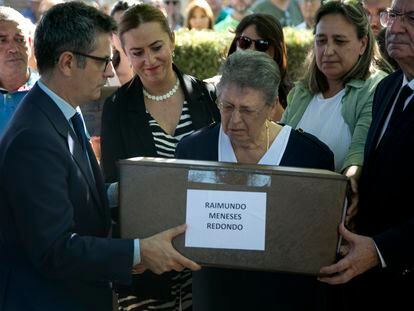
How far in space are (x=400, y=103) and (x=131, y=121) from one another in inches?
58.4

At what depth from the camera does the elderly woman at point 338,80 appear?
3.81 m

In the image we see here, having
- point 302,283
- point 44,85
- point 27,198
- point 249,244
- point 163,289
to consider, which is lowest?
point 163,289

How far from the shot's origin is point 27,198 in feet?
8.76

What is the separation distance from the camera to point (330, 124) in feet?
12.7

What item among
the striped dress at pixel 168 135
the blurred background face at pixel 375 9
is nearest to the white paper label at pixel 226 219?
the striped dress at pixel 168 135

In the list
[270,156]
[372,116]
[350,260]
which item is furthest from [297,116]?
[350,260]

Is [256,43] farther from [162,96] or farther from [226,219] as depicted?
[226,219]

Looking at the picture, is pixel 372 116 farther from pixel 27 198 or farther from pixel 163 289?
pixel 27 198

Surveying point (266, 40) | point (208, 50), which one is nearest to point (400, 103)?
point (266, 40)

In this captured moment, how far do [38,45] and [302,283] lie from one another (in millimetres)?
1438

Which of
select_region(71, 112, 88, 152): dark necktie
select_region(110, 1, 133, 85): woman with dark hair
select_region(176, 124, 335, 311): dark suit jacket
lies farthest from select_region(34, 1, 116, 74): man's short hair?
select_region(110, 1, 133, 85): woman with dark hair

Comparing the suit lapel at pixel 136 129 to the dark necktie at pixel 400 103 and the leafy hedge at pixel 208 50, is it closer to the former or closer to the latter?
the dark necktie at pixel 400 103

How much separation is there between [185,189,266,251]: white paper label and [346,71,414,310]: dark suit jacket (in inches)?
21.9

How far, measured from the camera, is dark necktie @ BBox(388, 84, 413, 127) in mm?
3178
